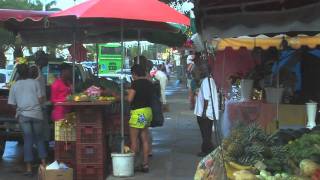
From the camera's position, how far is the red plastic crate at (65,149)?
9586mm

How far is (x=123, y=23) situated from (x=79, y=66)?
14.6 ft

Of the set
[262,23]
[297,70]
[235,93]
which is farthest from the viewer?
[235,93]

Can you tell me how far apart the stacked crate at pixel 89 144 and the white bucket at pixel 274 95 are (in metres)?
3.22

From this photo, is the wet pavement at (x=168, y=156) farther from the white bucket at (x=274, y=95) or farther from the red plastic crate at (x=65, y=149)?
the white bucket at (x=274, y=95)

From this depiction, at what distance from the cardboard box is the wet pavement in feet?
2.23

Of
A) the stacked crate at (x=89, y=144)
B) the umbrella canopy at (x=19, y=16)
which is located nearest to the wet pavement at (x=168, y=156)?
the stacked crate at (x=89, y=144)

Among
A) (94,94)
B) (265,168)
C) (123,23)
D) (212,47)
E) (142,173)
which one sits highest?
(123,23)

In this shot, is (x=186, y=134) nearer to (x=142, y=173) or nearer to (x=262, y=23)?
(x=142, y=173)

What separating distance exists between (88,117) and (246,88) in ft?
10.6

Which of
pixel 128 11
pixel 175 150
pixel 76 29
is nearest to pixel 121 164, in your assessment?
pixel 128 11

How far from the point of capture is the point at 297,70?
10.7 m

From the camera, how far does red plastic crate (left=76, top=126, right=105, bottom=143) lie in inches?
361

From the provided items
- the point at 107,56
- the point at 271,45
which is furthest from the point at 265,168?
the point at 107,56

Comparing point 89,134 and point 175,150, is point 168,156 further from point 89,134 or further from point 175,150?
point 89,134
